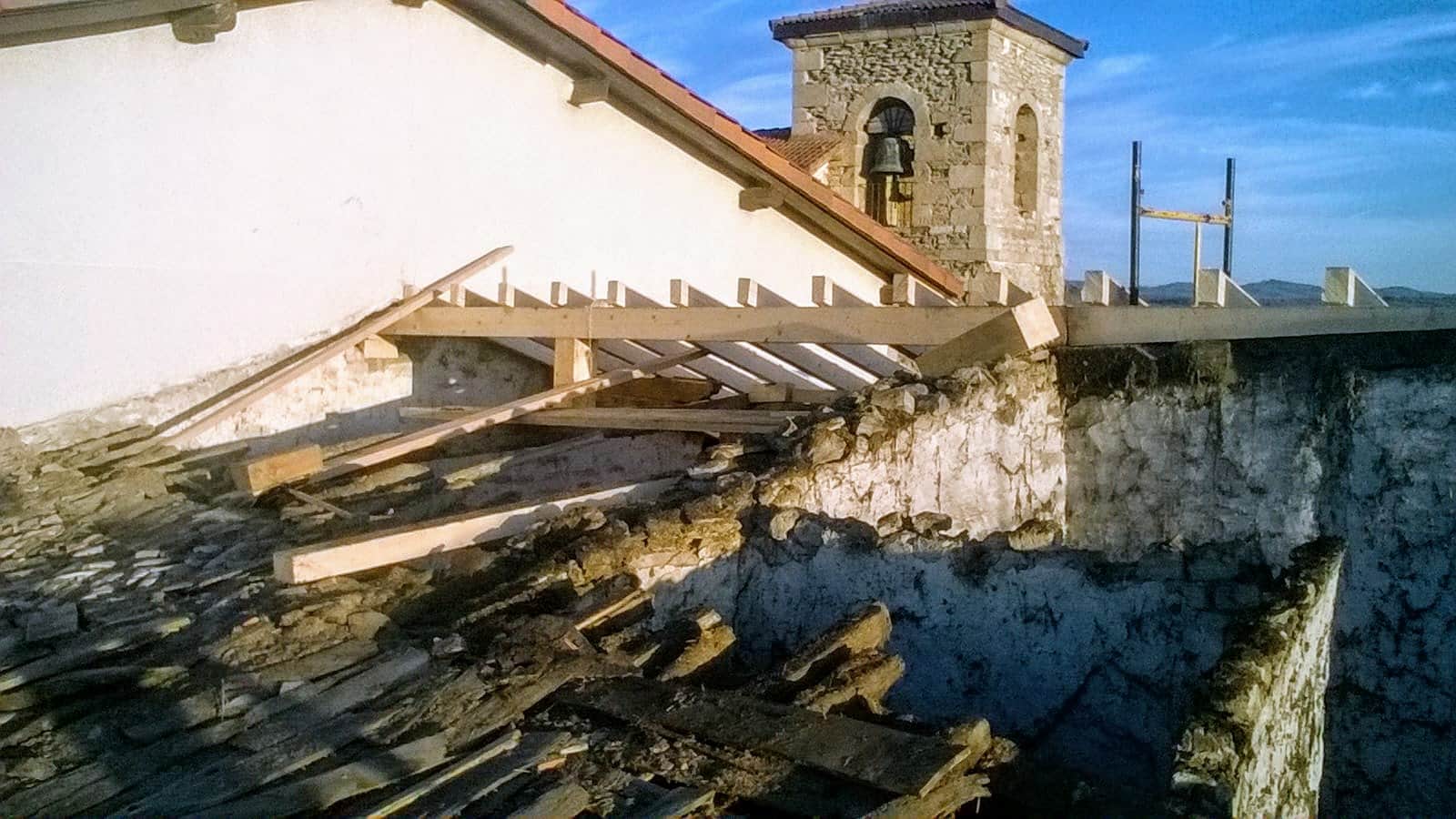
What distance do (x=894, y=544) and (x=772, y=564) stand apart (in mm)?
553

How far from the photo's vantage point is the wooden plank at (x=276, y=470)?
596 centimetres

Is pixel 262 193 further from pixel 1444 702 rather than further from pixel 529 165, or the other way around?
pixel 1444 702

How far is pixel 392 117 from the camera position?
8633mm

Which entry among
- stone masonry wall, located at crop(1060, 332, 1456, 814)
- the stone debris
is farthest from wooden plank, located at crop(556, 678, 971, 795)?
stone masonry wall, located at crop(1060, 332, 1456, 814)

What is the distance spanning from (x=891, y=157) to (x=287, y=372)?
37.2ft

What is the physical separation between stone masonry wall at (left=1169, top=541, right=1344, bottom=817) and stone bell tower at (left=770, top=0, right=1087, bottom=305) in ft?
40.7

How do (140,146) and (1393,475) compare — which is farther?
(140,146)

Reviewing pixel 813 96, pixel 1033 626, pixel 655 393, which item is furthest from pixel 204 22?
pixel 813 96

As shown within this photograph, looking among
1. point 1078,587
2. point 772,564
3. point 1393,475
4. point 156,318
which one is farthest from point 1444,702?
point 156,318

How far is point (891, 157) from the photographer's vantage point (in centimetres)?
1691

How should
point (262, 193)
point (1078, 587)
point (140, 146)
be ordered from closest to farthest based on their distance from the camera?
1. point (1078, 587)
2. point (140, 146)
3. point (262, 193)

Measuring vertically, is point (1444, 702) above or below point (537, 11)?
below

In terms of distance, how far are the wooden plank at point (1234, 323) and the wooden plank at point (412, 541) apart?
2.72 m

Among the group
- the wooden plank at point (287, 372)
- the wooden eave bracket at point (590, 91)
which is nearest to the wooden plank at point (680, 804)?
the wooden plank at point (287, 372)
